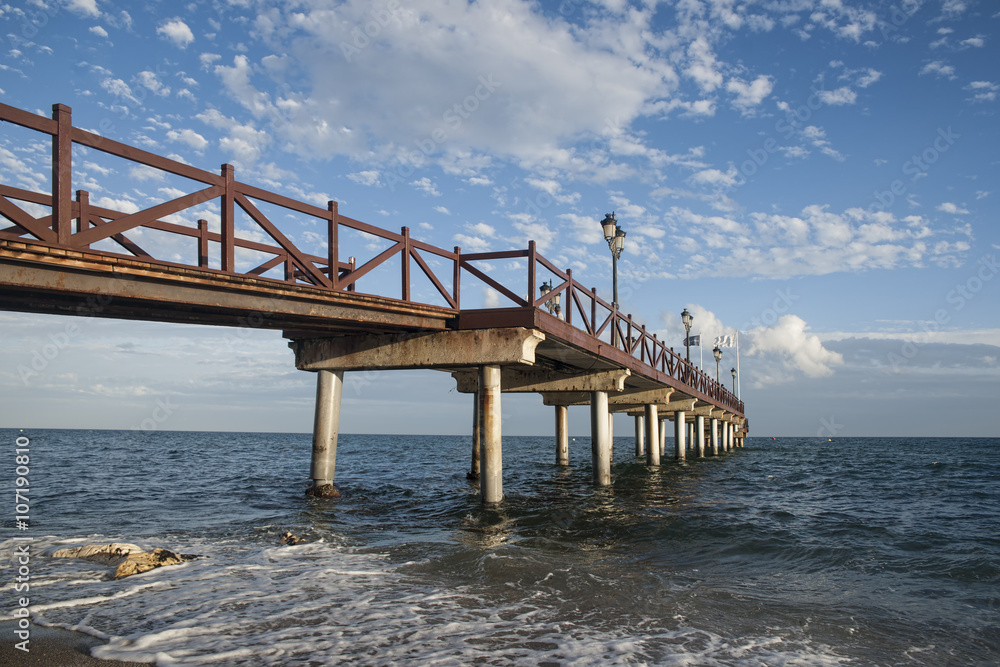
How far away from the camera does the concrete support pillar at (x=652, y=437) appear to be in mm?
34688

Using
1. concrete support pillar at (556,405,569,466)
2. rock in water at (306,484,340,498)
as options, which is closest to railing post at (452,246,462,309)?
rock in water at (306,484,340,498)

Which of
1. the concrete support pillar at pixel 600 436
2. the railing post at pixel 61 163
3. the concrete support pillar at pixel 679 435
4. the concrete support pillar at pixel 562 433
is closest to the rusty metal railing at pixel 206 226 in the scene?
the railing post at pixel 61 163

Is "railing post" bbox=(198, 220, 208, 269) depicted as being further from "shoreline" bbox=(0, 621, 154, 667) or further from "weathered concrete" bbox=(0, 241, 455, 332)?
"shoreline" bbox=(0, 621, 154, 667)

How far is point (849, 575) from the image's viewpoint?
9.48 meters

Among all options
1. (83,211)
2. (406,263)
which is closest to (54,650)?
(83,211)

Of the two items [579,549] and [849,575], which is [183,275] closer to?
[579,549]

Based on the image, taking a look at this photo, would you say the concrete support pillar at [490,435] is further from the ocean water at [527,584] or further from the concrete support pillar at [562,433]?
the concrete support pillar at [562,433]

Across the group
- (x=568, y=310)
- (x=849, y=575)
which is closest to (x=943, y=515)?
(x=849, y=575)

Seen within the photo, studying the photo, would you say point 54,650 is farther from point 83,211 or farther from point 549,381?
point 549,381

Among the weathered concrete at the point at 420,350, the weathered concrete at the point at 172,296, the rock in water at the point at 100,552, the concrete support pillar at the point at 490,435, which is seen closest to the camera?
the weathered concrete at the point at 172,296

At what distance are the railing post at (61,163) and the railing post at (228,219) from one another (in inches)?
83.4

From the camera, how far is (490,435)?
14.3 meters

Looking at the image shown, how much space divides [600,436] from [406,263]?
1160cm

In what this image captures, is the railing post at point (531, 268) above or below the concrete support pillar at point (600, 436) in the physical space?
above
